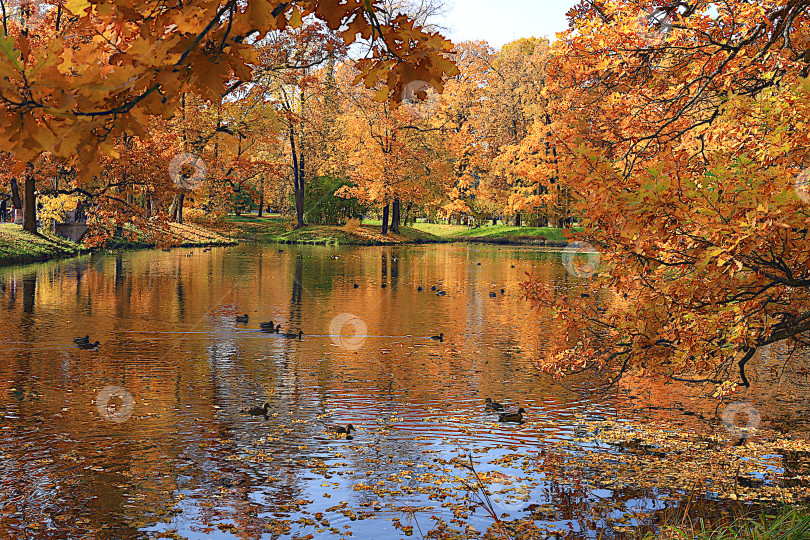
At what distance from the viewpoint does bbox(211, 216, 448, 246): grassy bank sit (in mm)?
55031

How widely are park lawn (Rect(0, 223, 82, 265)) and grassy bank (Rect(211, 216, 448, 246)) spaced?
20.2 m

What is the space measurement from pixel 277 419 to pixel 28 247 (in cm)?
2657

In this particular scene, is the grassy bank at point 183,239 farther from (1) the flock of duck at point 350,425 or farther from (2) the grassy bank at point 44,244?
(1) the flock of duck at point 350,425

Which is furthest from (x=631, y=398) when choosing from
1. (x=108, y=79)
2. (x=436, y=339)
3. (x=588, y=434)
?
(x=108, y=79)

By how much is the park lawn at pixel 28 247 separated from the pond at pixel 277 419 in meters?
8.38

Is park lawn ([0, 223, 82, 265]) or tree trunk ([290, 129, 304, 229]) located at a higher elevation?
tree trunk ([290, 129, 304, 229])

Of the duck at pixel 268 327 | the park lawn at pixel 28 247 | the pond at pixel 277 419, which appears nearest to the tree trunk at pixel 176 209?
the park lawn at pixel 28 247

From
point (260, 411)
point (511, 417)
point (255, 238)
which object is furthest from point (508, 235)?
point (260, 411)

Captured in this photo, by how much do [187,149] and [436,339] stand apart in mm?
31486

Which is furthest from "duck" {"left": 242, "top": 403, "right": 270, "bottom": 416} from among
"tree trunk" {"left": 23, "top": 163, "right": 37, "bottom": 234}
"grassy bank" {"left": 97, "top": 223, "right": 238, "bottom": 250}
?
"grassy bank" {"left": 97, "top": 223, "right": 238, "bottom": 250}

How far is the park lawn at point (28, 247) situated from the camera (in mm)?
30547

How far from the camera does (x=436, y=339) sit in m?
16.9

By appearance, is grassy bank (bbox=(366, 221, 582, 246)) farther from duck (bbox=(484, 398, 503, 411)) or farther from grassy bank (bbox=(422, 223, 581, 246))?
duck (bbox=(484, 398, 503, 411))

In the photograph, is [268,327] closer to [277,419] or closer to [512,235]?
[277,419]
